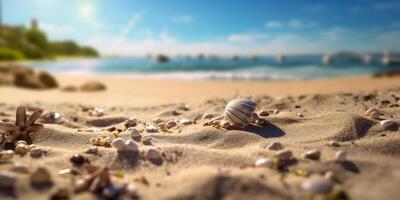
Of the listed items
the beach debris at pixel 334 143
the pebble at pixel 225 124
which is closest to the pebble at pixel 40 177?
the pebble at pixel 225 124

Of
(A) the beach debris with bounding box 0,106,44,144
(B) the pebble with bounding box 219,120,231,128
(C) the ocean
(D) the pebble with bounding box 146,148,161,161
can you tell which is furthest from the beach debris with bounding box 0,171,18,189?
(C) the ocean

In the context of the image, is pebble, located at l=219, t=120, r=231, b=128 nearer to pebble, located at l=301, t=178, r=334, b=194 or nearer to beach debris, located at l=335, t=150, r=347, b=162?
beach debris, located at l=335, t=150, r=347, b=162

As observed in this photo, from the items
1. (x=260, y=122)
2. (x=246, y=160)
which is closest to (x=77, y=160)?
(x=246, y=160)

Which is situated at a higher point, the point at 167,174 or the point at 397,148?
the point at 397,148

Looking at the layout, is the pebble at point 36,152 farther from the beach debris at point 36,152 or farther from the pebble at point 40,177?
the pebble at point 40,177

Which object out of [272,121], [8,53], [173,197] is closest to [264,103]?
[272,121]

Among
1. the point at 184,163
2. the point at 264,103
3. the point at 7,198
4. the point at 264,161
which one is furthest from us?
the point at 264,103

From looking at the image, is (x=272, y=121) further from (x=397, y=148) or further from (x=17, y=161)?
(x=17, y=161)
